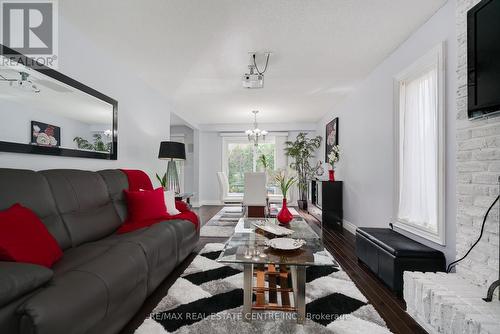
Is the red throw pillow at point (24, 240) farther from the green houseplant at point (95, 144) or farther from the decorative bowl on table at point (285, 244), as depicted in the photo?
the decorative bowl on table at point (285, 244)

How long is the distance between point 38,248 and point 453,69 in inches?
129

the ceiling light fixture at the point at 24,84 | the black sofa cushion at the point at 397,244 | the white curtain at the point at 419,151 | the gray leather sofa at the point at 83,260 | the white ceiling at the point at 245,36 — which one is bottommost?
the black sofa cushion at the point at 397,244

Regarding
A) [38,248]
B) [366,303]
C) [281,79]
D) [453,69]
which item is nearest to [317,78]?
[281,79]

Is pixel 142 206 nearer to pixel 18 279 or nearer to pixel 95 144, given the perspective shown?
pixel 95 144

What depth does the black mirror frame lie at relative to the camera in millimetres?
1921

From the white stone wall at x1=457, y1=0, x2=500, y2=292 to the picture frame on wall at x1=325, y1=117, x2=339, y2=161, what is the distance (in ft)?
10.9

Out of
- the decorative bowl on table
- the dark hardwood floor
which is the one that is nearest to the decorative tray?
the decorative bowl on table

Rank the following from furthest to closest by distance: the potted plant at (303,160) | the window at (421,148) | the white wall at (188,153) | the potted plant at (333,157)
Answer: the white wall at (188,153) → the potted plant at (303,160) → the potted plant at (333,157) → the window at (421,148)

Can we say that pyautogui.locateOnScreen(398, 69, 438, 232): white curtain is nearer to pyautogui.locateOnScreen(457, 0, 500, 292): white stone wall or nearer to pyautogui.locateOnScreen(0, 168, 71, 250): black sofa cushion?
pyautogui.locateOnScreen(457, 0, 500, 292): white stone wall

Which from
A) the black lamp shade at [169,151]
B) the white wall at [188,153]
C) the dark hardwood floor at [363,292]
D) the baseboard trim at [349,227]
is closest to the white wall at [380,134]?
the baseboard trim at [349,227]

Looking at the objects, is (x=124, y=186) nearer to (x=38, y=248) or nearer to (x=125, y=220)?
(x=125, y=220)

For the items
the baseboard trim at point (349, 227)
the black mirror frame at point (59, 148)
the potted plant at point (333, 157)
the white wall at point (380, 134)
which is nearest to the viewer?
the black mirror frame at point (59, 148)

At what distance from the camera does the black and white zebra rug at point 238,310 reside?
1680mm

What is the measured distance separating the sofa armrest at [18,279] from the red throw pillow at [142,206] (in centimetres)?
149
